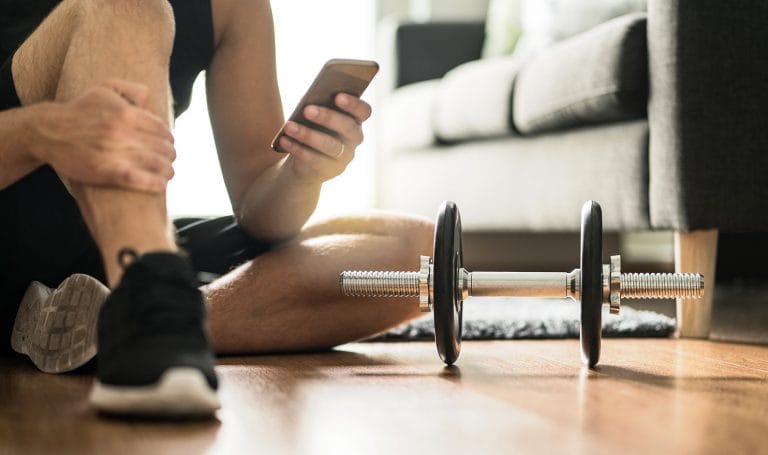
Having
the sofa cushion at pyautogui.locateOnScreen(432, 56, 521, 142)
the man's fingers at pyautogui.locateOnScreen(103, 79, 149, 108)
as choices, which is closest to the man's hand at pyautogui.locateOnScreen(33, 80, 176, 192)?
the man's fingers at pyautogui.locateOnScreen(103, 79, 149, 108)

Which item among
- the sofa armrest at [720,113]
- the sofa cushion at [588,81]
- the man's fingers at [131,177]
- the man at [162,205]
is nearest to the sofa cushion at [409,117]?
the sofa cushion at [588,81]

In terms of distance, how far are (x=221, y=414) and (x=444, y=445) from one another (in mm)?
181

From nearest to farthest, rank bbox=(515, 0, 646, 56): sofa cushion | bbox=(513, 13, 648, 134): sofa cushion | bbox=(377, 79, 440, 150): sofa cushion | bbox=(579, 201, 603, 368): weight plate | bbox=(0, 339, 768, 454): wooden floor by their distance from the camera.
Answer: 1. bbox=(0, 339, 768, 454): wooden floor
2. bbox=(579, 201, 603, 368): weight plate
3. bbox=(513, 13, 648, 134): sofa cushion
4. bbox=(515, 0, 646, 56): sofa cushion
5. bbox=(377, 79, 440, 150): sofa cushion

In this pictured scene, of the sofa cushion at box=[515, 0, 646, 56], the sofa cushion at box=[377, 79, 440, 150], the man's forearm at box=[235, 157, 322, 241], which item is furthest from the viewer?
the sofa cushion at box=[377, 79, 440, 150]

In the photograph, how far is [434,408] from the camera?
73 cm

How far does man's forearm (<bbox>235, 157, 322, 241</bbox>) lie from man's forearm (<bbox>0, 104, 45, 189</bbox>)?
1.02 feet

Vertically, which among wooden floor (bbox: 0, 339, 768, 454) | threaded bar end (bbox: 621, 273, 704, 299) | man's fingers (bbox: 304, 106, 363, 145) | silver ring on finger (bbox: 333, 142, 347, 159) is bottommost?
wooden floor (bbox: 0, 339, 768, 454)

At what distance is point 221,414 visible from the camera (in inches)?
27.2

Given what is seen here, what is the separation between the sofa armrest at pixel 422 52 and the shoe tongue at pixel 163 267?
201cm

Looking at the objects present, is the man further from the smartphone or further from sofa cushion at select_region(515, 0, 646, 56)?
sofa cushion at select_region(515, 0, 646, 56)

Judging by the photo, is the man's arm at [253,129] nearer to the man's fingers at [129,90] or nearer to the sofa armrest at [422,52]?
the man's fingers at [129,90]

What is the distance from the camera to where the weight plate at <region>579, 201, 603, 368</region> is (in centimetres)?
87

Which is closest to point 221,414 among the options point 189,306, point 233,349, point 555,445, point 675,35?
point 189,306

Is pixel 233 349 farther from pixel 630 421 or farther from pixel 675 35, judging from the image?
pixel 675 35
